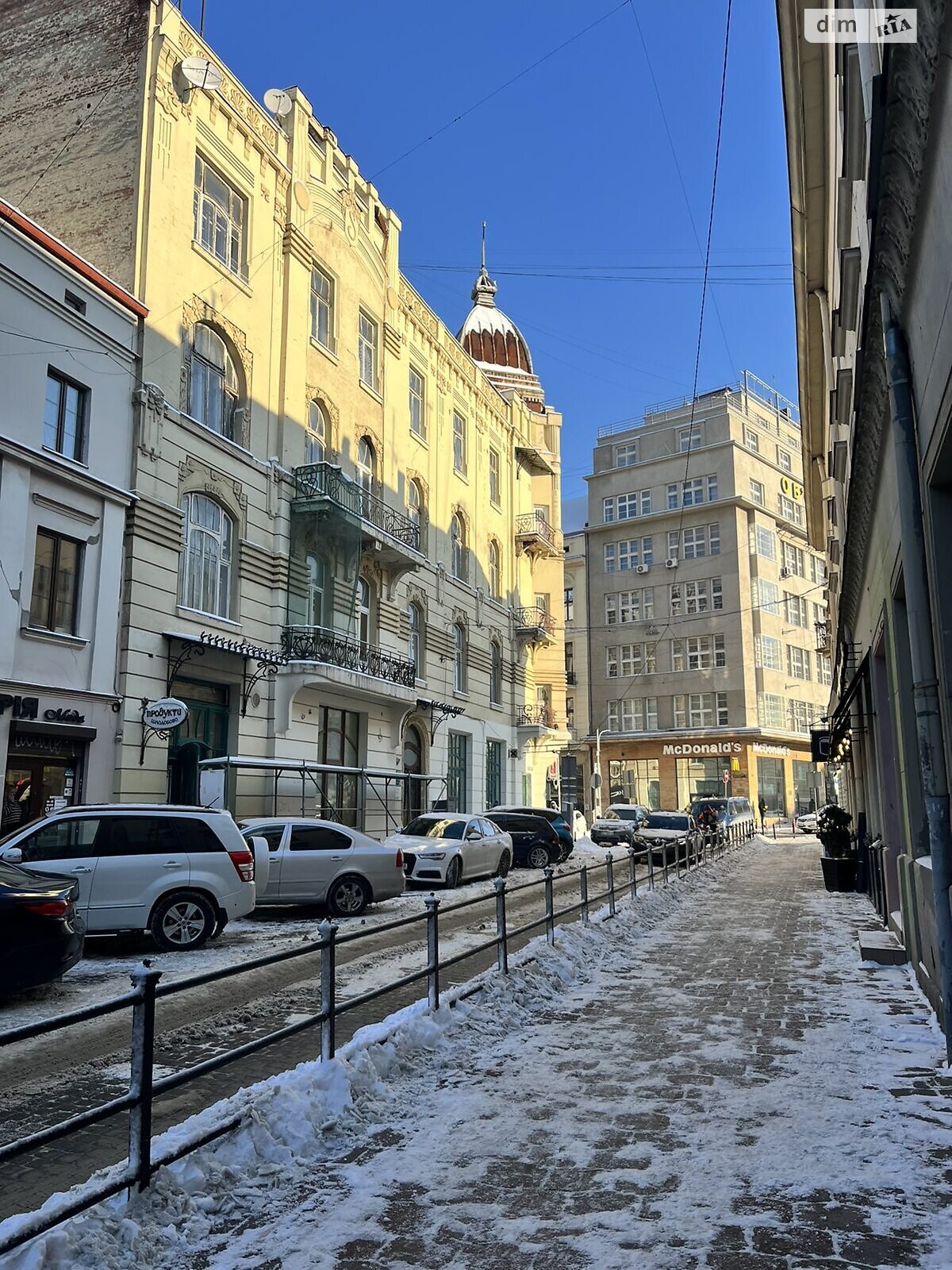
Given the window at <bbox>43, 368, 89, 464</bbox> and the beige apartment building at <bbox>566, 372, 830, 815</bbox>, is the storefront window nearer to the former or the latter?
the beige apartment building at <bbox>566, 372, 830, 815</bbox>

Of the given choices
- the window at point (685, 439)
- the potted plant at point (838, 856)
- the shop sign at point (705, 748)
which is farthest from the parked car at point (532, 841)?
the window at point (685, 439)

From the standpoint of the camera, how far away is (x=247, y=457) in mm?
23562

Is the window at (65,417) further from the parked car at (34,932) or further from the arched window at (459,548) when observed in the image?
the arched window at (459,548)

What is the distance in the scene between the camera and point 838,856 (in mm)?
20625

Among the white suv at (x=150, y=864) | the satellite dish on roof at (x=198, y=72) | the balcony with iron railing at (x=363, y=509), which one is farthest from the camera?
the balcony with iron railing at (x=363, y=509)

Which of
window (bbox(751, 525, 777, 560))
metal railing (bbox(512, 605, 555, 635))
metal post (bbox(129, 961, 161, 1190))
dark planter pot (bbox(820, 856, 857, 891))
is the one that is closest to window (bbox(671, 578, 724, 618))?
window (bbox(751, 525, 777, 560))

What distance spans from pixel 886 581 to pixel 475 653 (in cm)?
2830

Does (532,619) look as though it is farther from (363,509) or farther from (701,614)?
(701,614)

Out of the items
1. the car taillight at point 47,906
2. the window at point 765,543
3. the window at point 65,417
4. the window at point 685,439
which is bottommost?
the car taillight at point 47,906

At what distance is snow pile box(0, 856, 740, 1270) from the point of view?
3945mm

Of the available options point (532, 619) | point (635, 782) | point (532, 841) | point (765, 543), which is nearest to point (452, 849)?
point (532, 841)

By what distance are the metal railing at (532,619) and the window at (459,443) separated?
7.47 m

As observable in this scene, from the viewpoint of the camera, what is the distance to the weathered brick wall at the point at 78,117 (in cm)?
2119

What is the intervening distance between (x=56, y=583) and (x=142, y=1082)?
15005 mm
